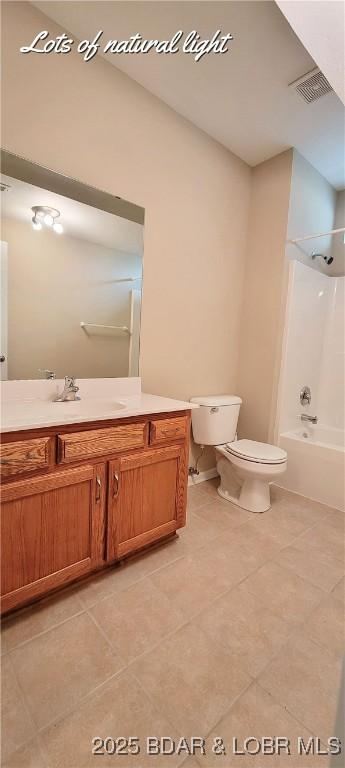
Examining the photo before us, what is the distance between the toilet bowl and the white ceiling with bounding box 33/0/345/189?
216cm

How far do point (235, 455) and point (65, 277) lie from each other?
1.50 meters

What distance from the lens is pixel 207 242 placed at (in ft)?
7.32

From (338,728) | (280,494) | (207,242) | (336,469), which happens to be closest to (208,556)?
(338,728)

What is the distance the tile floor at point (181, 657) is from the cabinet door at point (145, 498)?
17 cm

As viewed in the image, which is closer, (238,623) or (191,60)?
(238,623)

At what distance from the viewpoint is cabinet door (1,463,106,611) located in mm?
1064

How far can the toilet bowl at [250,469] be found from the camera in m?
1.93

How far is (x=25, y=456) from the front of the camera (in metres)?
1.06

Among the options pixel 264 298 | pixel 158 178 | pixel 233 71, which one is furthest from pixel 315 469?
pixel 233 71

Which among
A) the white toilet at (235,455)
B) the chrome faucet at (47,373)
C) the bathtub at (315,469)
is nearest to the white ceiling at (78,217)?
the chrome faucet at (47,373)

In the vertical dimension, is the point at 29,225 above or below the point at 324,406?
above

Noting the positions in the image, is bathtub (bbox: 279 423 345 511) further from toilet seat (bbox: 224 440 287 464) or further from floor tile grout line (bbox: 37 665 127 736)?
floor tile grout line (bbox: 37 665 127 736)

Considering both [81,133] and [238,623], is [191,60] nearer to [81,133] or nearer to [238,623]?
[81,133]

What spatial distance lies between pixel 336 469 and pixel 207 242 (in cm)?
188
